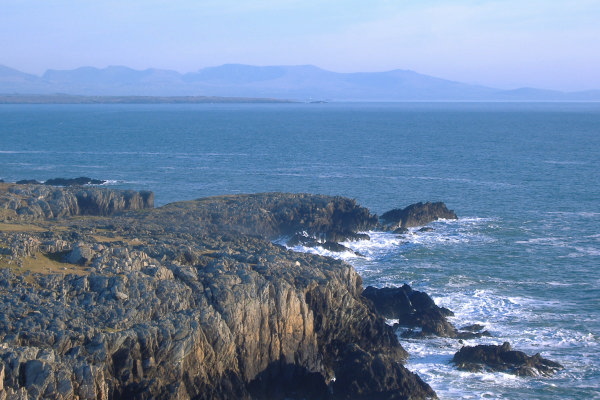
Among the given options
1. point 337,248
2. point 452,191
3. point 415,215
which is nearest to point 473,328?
point 337,248

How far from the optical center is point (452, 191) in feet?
214

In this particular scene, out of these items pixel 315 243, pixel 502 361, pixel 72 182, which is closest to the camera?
pixel 502 361

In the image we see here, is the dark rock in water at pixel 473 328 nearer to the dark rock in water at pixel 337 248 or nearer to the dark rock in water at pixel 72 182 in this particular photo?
the dark rock in water at pixel 337 248

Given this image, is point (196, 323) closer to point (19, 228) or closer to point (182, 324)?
point (182, 324)

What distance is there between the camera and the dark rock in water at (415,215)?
50875mm

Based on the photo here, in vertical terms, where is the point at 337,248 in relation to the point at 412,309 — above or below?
above

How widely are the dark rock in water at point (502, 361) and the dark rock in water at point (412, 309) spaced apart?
290 centimetres

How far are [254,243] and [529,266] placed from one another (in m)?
15.2

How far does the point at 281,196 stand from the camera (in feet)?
167

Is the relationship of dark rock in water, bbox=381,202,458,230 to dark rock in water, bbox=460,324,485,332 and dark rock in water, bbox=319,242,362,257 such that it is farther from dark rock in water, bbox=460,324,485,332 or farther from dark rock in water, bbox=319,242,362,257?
dark rock in water, bbox=460,324,485,332

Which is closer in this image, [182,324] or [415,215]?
[182,324]

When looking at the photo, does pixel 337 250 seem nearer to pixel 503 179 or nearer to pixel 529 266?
pixel 529 266

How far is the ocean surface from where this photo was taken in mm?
30016

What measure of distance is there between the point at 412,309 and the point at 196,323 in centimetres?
1234
